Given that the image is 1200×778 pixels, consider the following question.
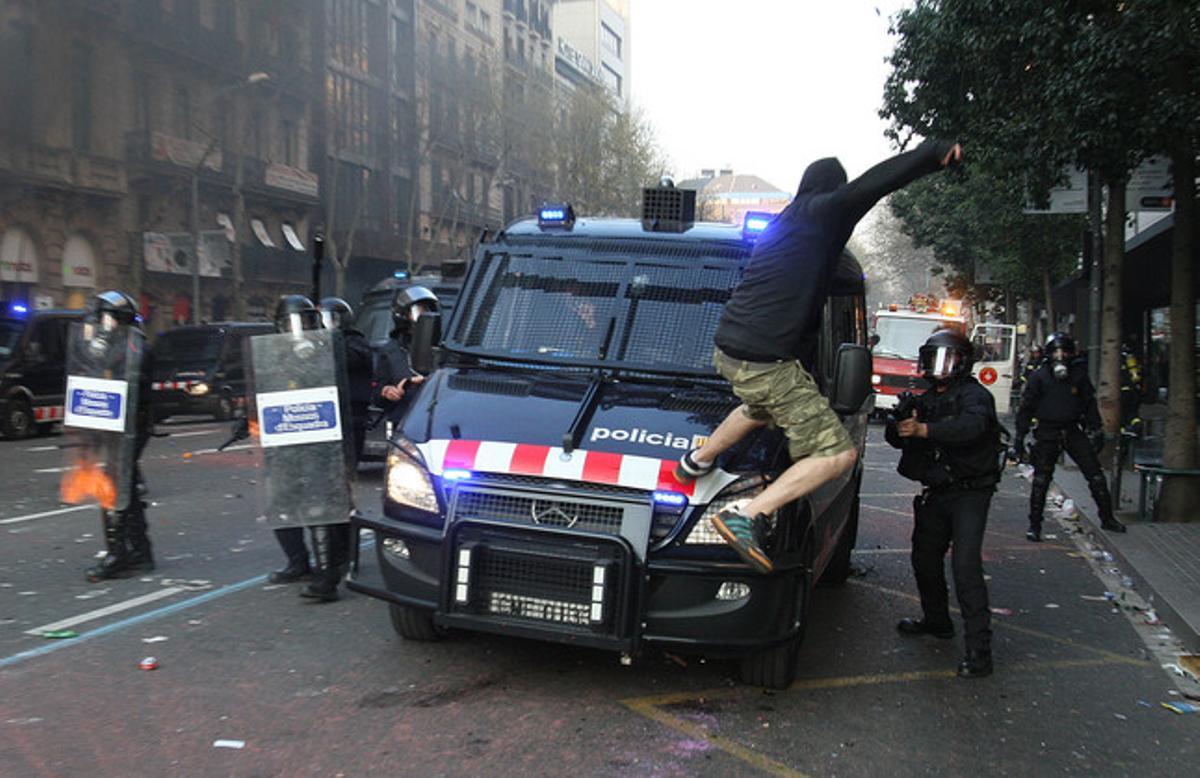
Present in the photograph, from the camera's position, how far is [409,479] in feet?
15.8

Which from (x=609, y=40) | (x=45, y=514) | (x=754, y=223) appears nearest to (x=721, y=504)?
(x=754, y=223)

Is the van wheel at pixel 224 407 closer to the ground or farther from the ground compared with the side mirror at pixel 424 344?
closer to the ground

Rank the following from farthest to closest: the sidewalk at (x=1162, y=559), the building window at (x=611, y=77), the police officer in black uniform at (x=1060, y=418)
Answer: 1. the building window at (x=611, y=77)
2. the police officer in black uniform at (x=1060, y=418)
3. the sidewalk at (x=1162, y=559)

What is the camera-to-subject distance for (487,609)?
452 centimetres

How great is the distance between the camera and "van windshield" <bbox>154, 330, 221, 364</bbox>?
2025 cm

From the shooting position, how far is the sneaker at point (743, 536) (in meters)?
4.29

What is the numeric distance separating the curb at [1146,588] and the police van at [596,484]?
7.29 feet

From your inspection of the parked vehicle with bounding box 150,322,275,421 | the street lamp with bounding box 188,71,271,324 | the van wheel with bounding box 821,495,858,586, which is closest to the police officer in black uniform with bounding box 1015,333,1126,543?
the van wheel with bounding box 821,495,858,586

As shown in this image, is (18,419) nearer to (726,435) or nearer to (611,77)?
(726,435)

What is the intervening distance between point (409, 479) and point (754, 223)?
243 cm

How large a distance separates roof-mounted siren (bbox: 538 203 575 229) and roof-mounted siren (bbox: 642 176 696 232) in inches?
16.8

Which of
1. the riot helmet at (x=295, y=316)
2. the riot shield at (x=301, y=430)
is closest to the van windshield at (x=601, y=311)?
the riot shield at (x=301, y=430)

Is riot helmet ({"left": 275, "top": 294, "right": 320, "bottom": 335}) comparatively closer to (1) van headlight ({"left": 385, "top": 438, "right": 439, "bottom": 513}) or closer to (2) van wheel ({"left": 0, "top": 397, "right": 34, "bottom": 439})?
(1) van headlight ({"left": 385, "top": 438, "right": 439, "bottom": 513})

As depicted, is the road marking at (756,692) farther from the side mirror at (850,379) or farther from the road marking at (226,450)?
the road marking at (226,450)
